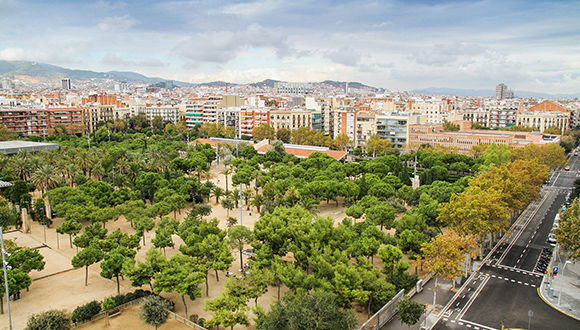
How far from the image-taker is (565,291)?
1197 inches

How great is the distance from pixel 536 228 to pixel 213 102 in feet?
306

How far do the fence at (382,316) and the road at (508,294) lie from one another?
8.67ft

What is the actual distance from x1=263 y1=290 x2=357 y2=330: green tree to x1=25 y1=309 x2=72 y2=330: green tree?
11391mm

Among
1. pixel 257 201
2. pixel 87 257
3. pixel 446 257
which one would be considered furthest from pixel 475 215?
pixel 87 257

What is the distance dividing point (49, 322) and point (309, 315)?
1440 cm

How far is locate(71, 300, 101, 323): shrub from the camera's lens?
2531cm

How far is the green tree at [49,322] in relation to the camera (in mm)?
23169

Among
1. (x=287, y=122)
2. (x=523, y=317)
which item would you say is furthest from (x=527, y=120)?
(x=523, y=317)

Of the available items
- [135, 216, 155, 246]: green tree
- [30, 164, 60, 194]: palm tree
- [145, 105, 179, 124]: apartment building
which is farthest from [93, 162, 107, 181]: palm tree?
[145, 105, 179, 124]: apartment building

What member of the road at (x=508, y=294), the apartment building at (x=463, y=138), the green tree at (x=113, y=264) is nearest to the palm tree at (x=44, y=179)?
the green tree at (x=113, y=264)

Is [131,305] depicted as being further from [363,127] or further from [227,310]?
[363,127]

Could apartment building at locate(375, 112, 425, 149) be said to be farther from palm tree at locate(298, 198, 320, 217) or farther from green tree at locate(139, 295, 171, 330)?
green tree at locate(139, 295, 171, 330)

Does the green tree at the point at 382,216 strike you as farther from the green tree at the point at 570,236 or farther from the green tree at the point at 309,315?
the green tree at the point at 309,315

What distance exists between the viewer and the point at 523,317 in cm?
2695
